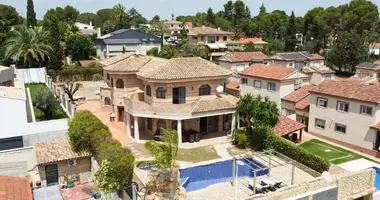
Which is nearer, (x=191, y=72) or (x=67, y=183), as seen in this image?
(x=67, y=183)

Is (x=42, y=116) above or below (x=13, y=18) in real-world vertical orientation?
below

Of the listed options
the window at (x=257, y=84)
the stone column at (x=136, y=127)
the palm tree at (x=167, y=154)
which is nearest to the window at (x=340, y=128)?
the window at (x=257, y=84)

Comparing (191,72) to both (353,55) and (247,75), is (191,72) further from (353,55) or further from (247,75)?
(353,55)

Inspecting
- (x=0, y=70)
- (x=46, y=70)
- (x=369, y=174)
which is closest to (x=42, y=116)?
(x=0, y=70)

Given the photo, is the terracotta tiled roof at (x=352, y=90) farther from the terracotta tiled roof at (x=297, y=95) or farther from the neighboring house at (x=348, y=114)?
the terracotta tiled roof at (x=297, y=95)

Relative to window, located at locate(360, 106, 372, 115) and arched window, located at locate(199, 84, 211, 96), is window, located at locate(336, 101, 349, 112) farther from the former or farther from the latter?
arched window, located at locate(199, 84, 211, 96)

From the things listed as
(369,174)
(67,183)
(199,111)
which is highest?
(199,111)

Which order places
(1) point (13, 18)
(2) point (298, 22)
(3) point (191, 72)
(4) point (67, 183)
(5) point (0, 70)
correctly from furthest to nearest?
1. (2) point (298, 22)
2. (1) point (13, 18)
3. (5) point (0, 70)
4. (3) point (191, 72)
5. (4) point (67, 183)
